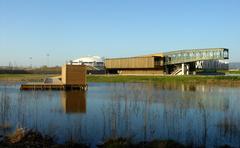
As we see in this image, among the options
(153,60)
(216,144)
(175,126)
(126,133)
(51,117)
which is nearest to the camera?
(216,144)

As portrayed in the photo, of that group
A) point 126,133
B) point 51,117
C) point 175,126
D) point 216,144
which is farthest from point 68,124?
point 216,144

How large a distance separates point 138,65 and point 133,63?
2.56 metres

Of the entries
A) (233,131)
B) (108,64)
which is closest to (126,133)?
(233,131)

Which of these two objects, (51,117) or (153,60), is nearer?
(51,117)

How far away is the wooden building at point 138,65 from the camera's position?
89450 millimetres

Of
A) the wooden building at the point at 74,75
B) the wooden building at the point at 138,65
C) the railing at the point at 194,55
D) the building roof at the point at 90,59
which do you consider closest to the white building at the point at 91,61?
the building roof at the point at 90,59

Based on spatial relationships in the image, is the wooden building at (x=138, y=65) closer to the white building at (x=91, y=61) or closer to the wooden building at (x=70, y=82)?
the wooden building at (x=70, y=82)

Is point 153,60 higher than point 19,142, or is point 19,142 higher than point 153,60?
point 153,60

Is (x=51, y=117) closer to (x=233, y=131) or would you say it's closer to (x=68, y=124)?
(x=68, y=124)

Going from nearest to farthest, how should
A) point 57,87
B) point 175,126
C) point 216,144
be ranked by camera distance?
point 216,144
point 175,126
point 57,87

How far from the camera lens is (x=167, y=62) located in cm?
8794

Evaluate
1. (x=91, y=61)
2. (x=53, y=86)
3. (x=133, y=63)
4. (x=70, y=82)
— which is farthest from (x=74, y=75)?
(x=91, y=61)

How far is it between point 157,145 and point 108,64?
3563 inches

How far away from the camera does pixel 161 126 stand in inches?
714
